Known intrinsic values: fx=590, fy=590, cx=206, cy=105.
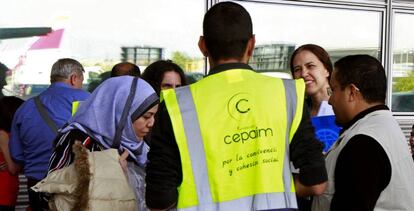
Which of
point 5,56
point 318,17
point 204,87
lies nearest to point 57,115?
point 5,56

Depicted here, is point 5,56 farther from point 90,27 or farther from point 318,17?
point 318,17

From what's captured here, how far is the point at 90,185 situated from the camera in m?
2.00

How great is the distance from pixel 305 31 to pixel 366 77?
3948mm

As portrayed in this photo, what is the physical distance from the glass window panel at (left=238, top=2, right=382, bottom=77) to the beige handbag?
3791 millimetres

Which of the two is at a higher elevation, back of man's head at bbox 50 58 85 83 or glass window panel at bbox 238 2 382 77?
glass window panel at bbox 238 2 382 77

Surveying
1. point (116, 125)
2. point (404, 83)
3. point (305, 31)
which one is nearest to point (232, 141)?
point (116, 125)

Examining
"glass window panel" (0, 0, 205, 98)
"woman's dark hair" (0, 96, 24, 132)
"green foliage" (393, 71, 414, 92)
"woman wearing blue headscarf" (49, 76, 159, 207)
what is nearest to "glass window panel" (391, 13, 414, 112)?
"green foliage" (393, 71, 414, 92)

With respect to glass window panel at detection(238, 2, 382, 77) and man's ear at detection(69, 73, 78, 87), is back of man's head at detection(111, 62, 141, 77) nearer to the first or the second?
man's ear at detection(69, 73, 78, 87)

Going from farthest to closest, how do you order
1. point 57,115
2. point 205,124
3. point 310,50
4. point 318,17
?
point 318,17
point 57,115
point 310,50
point 205,124

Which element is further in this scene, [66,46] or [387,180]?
[66,46]

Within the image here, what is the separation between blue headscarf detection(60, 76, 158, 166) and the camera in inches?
89.6

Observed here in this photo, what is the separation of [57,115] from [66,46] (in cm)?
145

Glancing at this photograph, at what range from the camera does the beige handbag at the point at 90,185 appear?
200cm

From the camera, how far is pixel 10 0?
4.93 metres
